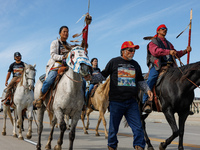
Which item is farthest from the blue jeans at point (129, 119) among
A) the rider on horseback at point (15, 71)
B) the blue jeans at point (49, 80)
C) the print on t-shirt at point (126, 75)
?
the rider on horseback at point (15, 71)

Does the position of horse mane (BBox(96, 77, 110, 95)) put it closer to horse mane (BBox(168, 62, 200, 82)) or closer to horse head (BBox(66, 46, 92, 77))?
horse mane (BBox(168, 62, 200, 82))

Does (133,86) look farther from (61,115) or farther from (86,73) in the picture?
(61,115)

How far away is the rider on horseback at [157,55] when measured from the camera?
23.6 feet

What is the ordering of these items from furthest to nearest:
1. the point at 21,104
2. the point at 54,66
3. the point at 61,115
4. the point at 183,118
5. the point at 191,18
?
the point at 21,104 → the point at 191,18 → the point at 54,66 → the point at 183,118 → the point at 61,115

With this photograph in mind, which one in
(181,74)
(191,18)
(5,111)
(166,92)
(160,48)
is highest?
(191,18)

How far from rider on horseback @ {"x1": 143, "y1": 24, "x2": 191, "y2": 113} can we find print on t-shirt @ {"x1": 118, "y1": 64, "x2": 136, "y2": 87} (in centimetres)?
213

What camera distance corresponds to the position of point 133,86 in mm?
5199

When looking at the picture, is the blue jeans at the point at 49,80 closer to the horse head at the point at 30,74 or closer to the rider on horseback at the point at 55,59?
the rider on horseback at the point at 55,59

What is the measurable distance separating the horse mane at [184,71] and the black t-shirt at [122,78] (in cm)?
196

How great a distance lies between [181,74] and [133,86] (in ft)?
7.35

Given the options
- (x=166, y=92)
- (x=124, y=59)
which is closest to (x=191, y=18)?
(x=166, y=92)

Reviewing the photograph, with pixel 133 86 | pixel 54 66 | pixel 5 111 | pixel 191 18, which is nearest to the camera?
pixel 133 86

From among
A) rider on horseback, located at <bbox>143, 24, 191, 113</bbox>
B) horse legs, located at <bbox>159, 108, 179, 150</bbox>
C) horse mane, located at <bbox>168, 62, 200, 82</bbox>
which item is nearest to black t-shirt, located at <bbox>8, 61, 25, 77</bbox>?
rider on horseback, located at <bbox>143, 24, 191, 113</bbox>

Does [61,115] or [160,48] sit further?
[160,48]
